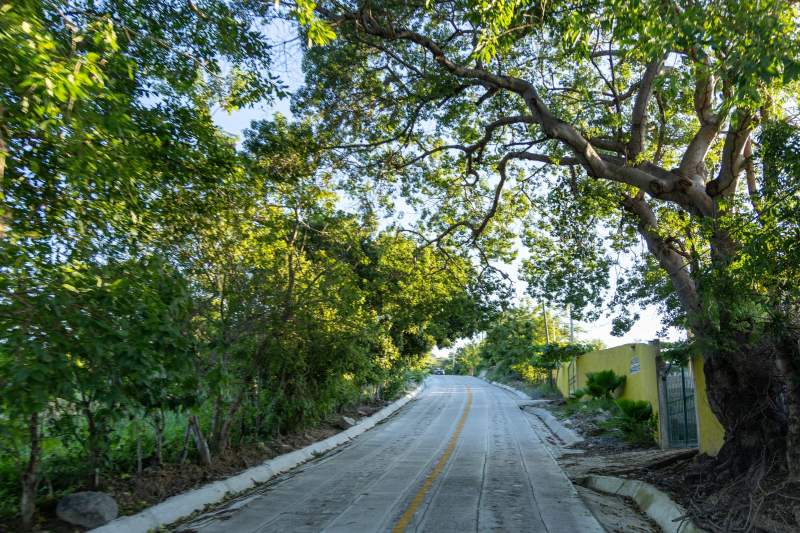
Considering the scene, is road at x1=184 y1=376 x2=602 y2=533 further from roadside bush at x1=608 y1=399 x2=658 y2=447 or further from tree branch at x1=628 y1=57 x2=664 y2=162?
tree branch at x1=628 y1=57 x2=664 y2=162

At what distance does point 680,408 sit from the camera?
15.1 metres

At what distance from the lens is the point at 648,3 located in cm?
794

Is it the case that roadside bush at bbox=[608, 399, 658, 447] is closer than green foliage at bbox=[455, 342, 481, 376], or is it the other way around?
roadside bush at bbox=[608, 399, 658, 447]

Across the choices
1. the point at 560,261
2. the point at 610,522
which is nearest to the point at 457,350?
the point at 560,261

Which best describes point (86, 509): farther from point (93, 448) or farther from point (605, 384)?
point (605, 384)

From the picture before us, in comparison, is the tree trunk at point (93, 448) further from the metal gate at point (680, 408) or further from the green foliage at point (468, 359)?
the green foliage at point (468, 359)

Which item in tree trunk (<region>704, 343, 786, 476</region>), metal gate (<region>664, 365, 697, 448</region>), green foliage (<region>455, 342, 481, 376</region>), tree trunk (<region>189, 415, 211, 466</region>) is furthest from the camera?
green foliage (<region>455, 342, 481, 376</region>)

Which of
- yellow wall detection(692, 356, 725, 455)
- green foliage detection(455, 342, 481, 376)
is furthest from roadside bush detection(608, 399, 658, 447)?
green foliage detection(455, 342, 481, 376)

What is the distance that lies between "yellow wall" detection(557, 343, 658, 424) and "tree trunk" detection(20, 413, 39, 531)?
13748mm

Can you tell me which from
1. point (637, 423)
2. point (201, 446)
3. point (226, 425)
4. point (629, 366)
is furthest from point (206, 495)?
point (629, 366)

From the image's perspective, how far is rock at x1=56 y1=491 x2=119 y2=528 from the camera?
7457 mm

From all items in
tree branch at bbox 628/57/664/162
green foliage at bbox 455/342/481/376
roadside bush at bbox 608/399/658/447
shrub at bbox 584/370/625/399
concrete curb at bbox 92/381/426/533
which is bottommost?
concrete curb at bbox 92/381/426/533

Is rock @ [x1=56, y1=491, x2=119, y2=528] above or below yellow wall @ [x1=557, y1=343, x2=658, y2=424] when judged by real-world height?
below

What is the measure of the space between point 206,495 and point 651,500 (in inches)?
260
